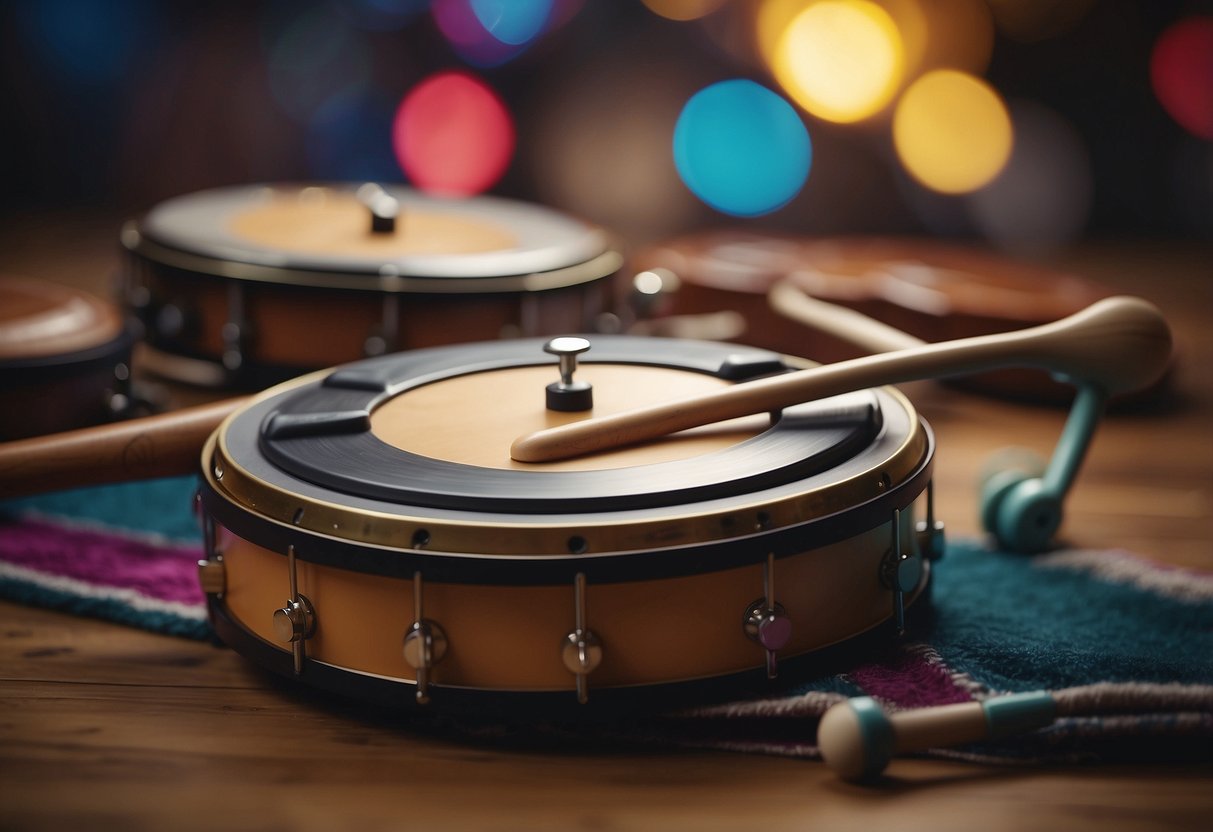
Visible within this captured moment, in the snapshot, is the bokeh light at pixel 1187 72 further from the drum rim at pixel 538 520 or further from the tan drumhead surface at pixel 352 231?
the drum rim at pixel 538 520

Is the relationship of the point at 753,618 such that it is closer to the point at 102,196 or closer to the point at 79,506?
the point at 79,506

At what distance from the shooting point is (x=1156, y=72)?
429 centimetres

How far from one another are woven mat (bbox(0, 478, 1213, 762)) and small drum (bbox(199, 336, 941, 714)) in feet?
0.17

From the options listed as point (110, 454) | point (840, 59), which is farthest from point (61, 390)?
point (840, 59)

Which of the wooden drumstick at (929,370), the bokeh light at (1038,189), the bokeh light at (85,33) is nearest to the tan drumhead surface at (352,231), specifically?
the wooden drumstick at (929,370)

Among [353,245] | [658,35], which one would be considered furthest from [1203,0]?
[353,245]

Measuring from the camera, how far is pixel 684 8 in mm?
4316

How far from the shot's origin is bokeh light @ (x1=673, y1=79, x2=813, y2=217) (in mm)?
4391

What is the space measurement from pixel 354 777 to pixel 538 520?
0.91 ft

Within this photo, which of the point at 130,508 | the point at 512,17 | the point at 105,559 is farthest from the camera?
the point at 512,17

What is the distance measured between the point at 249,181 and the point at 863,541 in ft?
12.0

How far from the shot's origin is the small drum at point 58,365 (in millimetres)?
1853

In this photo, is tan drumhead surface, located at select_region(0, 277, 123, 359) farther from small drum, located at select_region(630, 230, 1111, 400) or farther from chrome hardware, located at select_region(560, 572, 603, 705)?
chrome hardware, located at select_region(560, 572, 603, 705)

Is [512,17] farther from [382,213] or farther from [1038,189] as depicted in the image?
[382,213]
